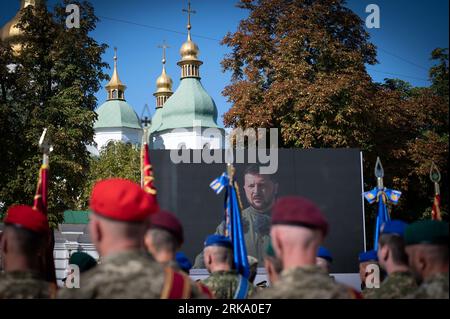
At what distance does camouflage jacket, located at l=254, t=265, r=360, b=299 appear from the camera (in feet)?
11.9

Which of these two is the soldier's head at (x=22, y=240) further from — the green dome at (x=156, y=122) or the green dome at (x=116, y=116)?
the green dome at (x=116, y=116)

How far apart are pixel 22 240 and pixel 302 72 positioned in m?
17.9

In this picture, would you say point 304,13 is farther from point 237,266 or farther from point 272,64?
point 237,266

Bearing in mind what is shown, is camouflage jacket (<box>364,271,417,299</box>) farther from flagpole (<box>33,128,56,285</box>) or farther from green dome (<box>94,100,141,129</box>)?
green dome (<box>94,100,141,129</box>)

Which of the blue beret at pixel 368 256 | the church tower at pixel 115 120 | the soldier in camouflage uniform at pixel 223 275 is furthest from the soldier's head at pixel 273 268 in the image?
the church tower at pixel 115 120

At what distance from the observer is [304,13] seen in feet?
73.8

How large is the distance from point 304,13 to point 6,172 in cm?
1037

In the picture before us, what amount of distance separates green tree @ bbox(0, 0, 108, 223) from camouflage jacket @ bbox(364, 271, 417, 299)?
17.5 m

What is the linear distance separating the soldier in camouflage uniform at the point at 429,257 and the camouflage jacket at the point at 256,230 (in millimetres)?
11385

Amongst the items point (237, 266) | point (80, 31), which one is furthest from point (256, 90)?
point (237, 266)

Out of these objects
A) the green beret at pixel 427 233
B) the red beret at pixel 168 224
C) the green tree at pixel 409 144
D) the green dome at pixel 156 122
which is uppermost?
the green dome at pixel 156 122

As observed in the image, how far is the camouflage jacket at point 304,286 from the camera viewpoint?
11.9 ft

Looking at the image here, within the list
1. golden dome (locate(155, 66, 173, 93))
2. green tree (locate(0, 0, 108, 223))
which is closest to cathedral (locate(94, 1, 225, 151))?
golden dome (locate(155, 66, 173, 93))

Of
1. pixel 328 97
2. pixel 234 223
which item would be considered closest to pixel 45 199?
pixel 234 223
